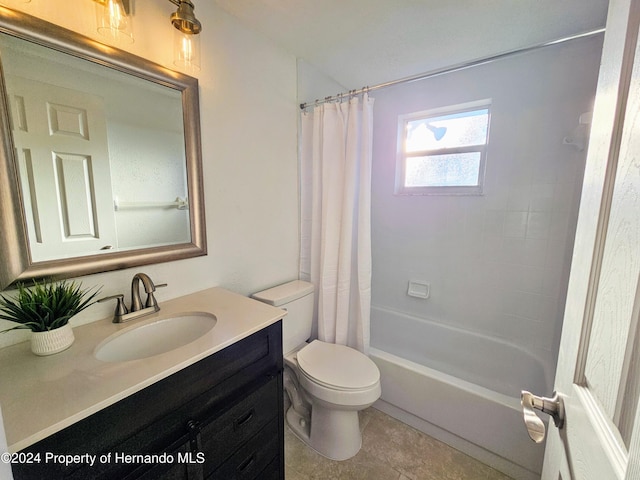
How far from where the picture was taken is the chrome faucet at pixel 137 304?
1027 mm

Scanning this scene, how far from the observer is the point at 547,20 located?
1.35 meters

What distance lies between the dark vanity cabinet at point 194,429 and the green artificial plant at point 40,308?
1.19ft

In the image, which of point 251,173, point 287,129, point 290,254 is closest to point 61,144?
point 251,173

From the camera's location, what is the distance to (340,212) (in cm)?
173

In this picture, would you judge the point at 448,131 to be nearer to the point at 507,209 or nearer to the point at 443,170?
the point at 443,170

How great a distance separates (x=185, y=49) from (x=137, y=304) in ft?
3.56

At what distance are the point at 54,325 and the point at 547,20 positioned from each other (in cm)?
246

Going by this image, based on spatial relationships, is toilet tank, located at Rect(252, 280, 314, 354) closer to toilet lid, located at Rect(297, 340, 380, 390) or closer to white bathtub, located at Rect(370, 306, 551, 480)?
toilet lid, located at Rect(297, 340, 380, 390)

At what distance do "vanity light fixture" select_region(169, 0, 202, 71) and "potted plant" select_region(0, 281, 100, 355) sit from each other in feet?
3.32

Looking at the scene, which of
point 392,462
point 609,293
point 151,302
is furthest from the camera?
point 392,462

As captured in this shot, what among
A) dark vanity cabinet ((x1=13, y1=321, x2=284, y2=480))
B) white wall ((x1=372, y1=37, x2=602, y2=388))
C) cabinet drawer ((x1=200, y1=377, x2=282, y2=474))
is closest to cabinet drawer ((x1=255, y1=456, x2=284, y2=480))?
dark vanity cabinet ((x1=13, y1=321, x2=284, y2=480))

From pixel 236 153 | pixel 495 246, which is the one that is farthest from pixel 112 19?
pixel 495 246

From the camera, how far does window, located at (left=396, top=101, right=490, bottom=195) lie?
197 centimetres

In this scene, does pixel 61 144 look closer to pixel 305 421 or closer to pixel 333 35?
pixel 333 35
